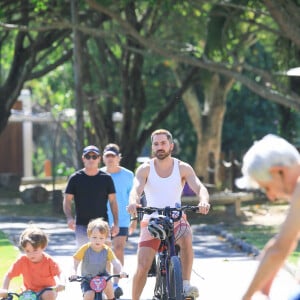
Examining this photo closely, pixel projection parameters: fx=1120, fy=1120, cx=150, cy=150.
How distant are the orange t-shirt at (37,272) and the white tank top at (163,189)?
1.67m

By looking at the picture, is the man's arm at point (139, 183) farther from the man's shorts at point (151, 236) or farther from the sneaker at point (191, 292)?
the sneaker at point (191, 292)

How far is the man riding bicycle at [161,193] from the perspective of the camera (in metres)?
10.6

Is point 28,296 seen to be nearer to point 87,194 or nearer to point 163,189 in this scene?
point 163,189

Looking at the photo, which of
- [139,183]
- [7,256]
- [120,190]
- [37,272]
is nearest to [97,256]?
[139,183]

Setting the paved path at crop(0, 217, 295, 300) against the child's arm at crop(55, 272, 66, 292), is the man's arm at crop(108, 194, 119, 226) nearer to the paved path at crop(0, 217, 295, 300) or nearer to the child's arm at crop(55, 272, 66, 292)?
the paved path at crop(0, 217, 295, 300)

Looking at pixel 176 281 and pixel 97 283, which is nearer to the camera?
pixel 97 283

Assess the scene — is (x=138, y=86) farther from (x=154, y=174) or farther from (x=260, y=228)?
(x=154, y=174)

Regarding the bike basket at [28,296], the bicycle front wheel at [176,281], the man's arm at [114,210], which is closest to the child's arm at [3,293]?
the bike basket at [28,296]

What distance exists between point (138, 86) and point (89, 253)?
844 inches

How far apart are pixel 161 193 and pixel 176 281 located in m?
1.05

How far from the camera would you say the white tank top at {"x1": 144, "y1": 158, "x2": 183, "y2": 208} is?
35.1 feet

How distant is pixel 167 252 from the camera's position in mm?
10359

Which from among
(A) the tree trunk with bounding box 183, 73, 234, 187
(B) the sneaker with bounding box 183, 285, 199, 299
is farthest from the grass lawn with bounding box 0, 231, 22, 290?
(A) the tree trunk with bounding box 183, 73, 234, 187

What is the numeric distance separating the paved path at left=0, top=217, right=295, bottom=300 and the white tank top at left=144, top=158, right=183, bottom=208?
147 cm
